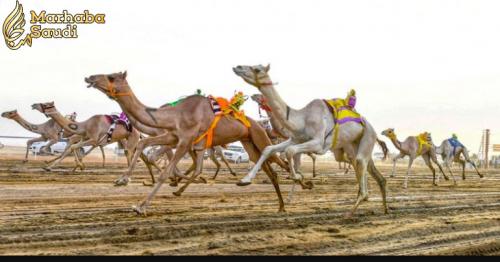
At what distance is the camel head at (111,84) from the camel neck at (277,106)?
2.53 metres

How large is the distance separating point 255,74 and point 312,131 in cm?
145

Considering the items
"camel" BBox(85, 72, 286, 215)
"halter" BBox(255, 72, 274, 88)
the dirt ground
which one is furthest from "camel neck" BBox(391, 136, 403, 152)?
"halter" BBox(255, 72, 274, 88)

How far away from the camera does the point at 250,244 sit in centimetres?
774

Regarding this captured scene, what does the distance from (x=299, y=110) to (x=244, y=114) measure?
Answer: 85.4 inches

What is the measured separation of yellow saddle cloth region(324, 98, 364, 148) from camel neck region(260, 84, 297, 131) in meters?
1.07

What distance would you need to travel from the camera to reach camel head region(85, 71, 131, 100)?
10.9 m

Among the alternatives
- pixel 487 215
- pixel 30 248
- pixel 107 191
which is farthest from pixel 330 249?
pixel 107 191

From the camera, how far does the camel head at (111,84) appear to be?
35.8 feet

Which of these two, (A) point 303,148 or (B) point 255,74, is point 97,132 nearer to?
(B) point 255,74

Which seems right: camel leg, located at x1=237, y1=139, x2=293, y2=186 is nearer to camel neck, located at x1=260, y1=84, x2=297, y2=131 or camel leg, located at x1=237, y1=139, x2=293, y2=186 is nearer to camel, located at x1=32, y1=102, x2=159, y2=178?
camel neck, located at x1=260, y1=84, x2=297, y2=131

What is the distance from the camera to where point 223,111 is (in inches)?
502

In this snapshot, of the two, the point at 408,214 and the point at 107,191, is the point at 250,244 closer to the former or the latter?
the point at 408,214

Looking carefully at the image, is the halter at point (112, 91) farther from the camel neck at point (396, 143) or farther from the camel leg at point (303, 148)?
the camel neck at point (396, 143)

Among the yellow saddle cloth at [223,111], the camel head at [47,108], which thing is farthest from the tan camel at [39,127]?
the yellow saddle cloth at [223,111]
